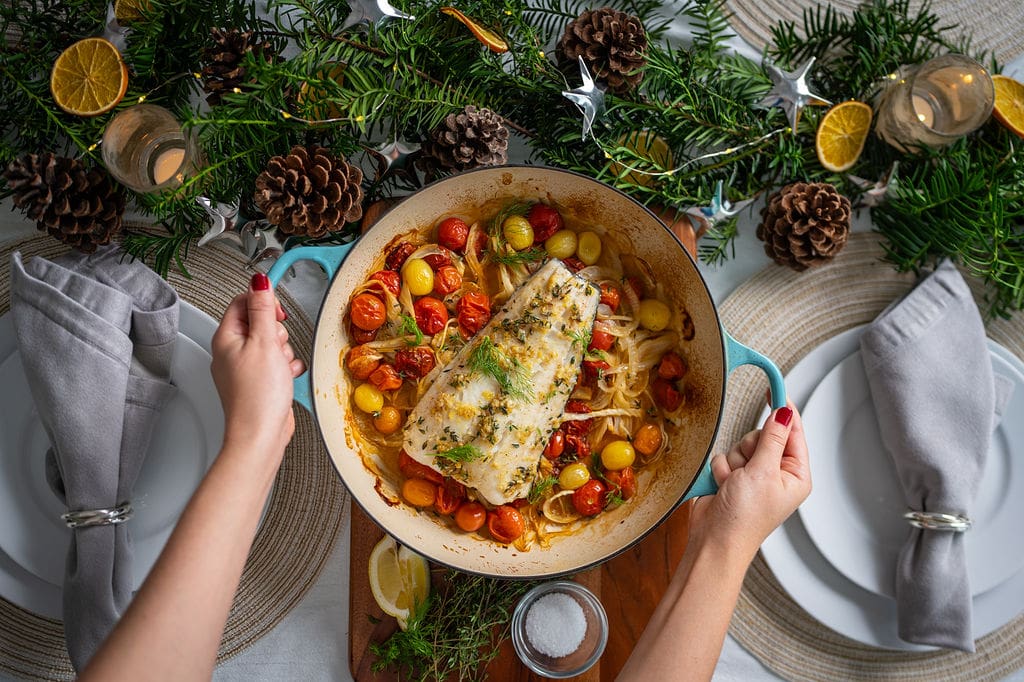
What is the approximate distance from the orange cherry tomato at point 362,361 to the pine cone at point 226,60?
3.23 feet

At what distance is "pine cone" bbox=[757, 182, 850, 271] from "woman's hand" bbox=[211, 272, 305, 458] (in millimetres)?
1815

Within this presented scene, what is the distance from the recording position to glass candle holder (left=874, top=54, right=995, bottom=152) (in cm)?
262

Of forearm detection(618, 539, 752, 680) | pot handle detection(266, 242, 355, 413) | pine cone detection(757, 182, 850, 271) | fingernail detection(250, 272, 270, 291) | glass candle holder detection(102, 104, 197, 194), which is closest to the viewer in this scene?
forearm detection(618, 539, 752, 680)

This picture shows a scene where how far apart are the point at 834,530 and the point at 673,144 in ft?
5.22

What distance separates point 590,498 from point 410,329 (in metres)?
0.91

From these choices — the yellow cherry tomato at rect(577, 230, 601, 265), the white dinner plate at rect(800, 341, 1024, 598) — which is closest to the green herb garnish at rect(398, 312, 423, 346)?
the yellow cherry tomato at rect(577, 230, 601, 265)

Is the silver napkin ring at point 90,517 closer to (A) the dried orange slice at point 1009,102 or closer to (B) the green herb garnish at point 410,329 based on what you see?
(B) the green herb garnish at point 410,329

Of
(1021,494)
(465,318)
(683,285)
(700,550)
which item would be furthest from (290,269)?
(1021,494)

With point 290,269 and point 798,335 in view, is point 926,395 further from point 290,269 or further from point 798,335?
point 290,269

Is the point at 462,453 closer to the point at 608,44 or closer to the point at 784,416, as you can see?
the point at 784,416

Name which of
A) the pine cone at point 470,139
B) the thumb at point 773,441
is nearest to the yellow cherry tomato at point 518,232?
the pine cone at point 470,139

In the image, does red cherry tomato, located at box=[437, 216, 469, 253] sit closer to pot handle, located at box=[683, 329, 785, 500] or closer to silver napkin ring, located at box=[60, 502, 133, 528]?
pot handle, located at box=[683, 329, 785, 500]

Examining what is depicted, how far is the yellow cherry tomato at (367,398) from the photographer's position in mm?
2729

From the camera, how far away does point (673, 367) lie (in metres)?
2.74
